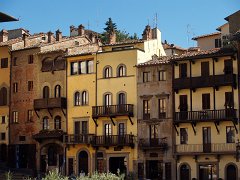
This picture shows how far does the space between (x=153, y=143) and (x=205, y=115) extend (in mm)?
5106

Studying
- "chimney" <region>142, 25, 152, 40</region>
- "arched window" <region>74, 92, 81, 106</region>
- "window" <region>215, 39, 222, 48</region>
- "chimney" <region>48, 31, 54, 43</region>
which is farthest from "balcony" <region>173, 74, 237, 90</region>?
"chimney" <region>48, 31, 54, 43</region>

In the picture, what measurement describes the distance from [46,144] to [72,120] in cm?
344

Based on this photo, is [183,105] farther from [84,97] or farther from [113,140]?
[84,97]

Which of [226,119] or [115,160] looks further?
[115,160]

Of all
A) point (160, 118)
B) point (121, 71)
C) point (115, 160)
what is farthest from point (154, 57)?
point (115, 160)

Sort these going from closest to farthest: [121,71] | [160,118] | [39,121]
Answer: [160,118] → [121,71] → [39,121]

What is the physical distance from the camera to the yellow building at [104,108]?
45.5 metres

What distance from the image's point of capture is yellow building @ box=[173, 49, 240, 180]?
1592 inches

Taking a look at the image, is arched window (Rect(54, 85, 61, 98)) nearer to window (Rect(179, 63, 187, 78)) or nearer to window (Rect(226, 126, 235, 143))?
window (Rect(179, 63, 187, 78))

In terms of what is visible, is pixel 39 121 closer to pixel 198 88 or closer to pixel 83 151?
pixel 83 151

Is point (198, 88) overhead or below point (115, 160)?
overhead

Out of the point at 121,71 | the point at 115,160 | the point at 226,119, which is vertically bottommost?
the point at 115,160

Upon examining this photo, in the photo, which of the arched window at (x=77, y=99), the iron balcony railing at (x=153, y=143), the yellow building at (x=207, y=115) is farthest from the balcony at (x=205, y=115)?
the arched window at (x=77, y=99)

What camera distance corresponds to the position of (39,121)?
166 ft
